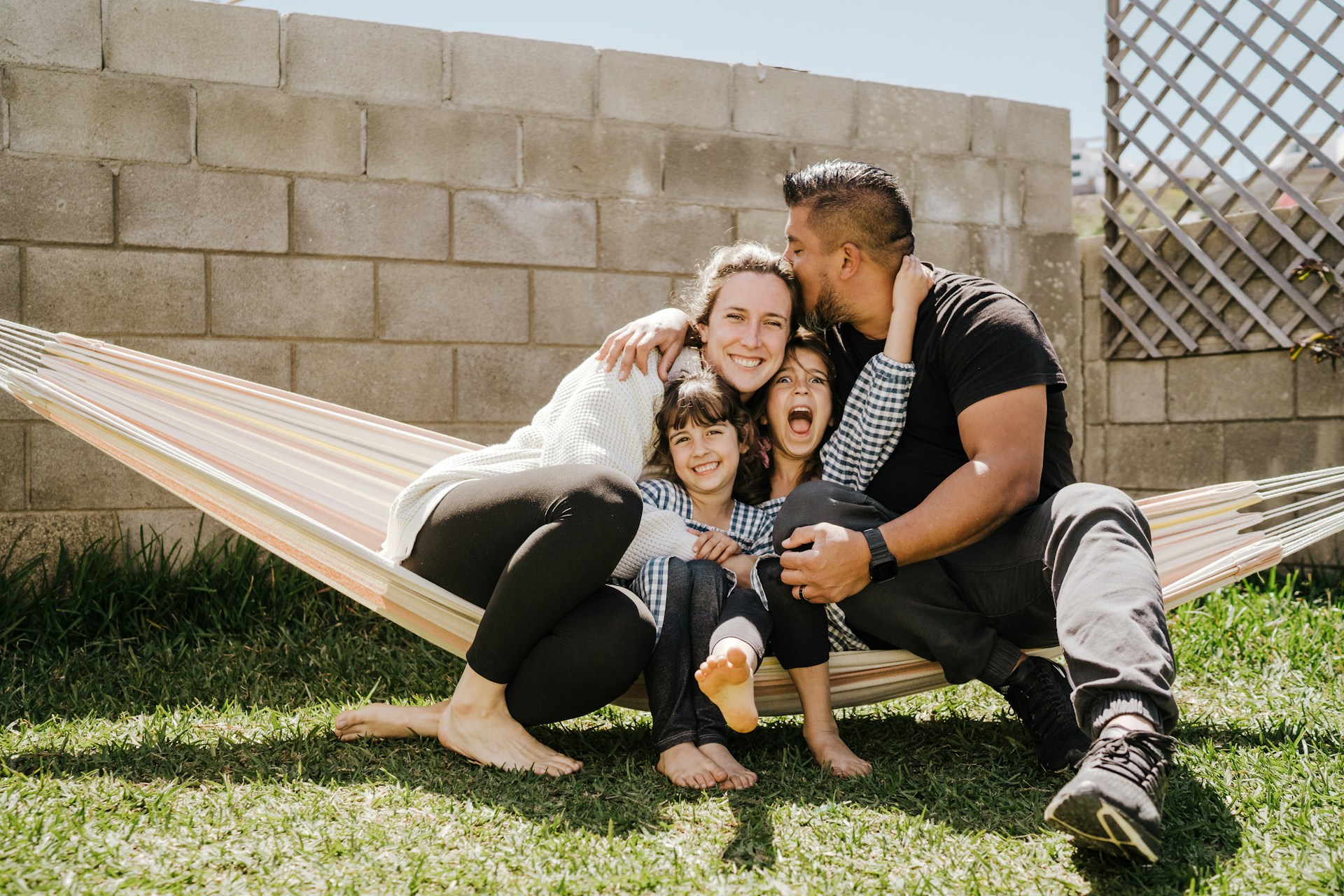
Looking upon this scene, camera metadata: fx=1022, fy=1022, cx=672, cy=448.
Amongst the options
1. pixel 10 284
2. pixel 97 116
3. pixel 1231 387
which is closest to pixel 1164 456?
pixel 1231 387

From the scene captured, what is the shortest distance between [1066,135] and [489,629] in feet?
9.08

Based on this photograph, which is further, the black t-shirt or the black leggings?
the black t-shirt

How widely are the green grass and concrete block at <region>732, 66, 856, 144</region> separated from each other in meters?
1.77

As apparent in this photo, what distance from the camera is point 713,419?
183 centimetres

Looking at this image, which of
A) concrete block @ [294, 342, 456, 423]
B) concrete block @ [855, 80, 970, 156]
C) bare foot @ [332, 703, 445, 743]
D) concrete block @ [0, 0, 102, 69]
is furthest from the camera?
concrete block @ [855, 80, 970, 156]

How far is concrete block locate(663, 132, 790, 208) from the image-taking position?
301 centimetres

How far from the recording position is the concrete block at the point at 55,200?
2.49 metres

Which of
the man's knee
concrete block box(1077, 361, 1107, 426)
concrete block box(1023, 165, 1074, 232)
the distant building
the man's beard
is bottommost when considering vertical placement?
the man's knee

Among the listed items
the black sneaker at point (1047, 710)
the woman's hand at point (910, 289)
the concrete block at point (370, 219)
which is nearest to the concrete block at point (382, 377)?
the concrete block at point (370, 219)

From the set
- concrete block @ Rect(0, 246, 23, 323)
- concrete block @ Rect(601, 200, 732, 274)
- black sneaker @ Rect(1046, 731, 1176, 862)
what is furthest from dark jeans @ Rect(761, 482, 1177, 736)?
concrete block @ Rect(0, 246, 23, 323)

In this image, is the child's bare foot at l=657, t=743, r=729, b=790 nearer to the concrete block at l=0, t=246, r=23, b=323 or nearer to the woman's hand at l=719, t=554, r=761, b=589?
the woman's hand at l=719, t=554, r=761, b=589

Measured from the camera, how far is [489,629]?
156 cm

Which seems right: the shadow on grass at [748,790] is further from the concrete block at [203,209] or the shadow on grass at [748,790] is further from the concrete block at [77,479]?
the concrete block at [203,209]

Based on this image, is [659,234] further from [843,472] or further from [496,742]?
[496,742]
